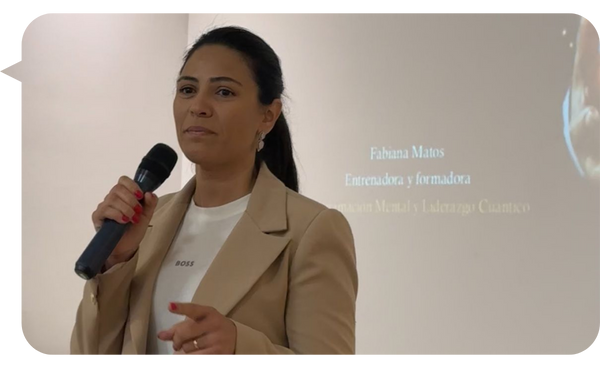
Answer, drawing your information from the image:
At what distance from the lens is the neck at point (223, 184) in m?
1.16

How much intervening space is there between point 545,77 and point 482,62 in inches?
10.7

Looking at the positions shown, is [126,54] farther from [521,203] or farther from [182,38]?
[521,203]

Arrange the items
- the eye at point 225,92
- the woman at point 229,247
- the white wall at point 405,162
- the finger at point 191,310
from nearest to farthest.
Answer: the finger at point 191,310 < the woman at point 229,247 < the eye at point 225,92 < the white wall at point 405,162

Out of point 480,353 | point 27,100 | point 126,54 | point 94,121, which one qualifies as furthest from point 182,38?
point 480,353

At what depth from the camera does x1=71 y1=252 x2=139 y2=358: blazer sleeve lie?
3.43ft

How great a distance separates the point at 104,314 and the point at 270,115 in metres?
0.50

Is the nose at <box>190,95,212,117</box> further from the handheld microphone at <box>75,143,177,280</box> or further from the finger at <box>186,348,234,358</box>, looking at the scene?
the finger at <box>186,348,234,358</box>

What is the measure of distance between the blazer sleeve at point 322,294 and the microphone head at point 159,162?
0.90 ft

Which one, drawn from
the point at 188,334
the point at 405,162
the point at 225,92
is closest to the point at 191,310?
the point at 188,334

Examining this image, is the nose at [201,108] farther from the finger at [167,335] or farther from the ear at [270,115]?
the finger at [167,335]

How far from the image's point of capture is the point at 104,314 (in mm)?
1072

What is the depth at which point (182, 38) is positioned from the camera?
3193 mm

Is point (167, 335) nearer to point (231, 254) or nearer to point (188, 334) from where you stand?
point (188, 334)

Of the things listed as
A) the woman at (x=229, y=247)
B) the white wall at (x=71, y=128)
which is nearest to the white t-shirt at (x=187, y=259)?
the woman at (x=229, y=247)
